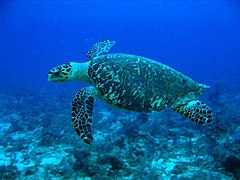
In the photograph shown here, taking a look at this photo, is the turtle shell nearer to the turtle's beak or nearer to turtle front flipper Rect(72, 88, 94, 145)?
turtle front flipper Rect(72, 88, 94, 145)

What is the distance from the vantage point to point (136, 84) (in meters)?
4.71

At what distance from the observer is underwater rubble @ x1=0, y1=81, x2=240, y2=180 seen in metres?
5.35

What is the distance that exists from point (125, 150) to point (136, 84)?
2.66 metres

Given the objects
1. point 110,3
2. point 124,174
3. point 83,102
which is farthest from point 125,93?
point 110,3

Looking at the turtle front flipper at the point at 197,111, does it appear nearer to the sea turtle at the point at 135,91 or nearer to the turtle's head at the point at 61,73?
the sea turtle at the point at 135,91

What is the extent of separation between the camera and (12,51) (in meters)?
144

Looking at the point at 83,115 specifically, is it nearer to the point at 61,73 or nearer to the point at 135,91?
the point at 135,91

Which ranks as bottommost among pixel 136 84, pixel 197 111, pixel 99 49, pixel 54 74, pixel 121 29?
pixel 197 111

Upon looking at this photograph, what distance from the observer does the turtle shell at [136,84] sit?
468cm

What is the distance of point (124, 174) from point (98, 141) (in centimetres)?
222

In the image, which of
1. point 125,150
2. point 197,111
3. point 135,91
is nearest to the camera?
point 135,91

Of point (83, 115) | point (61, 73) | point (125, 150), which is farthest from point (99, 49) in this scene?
point (125, 150)

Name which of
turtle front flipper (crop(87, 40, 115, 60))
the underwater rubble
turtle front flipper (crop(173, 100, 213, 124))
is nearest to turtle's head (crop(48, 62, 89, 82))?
turtle front flipper (crop(87, 40, 115, 60))

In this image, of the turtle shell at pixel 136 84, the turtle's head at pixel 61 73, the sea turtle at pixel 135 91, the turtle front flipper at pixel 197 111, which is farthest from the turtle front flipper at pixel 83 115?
the turtle front flipper at pixel 197 111
